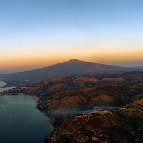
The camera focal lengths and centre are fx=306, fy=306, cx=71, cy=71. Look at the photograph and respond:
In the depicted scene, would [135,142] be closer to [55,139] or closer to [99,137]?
[99,137]

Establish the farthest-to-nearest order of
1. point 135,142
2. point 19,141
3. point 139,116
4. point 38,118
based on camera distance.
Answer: point 38,118, point 139,116, point 19,141, point 135,142

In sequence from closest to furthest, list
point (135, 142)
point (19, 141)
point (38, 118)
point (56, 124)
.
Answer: point (135, 142)
point (19, 141)
point (56, 124)
point (38, 118)

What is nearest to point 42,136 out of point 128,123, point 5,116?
point 128,123

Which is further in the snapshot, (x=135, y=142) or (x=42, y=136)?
(x=42, y=136)

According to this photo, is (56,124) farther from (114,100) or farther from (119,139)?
(114,100)

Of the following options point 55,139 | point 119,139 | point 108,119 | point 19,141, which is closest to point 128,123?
point 108,119

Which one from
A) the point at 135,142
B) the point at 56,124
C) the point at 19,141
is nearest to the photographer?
the point at 135,142
